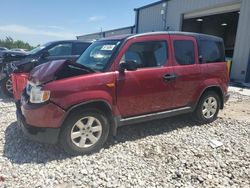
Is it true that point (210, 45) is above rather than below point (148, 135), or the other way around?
above

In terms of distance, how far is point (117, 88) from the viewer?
3924 mm

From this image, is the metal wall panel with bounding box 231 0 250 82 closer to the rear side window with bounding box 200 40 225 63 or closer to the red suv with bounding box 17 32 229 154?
the rear side window with bounding box 200 40 225 63

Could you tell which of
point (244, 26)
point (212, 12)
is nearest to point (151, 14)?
point (212, 12)

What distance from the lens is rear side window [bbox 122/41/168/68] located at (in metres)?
4.17

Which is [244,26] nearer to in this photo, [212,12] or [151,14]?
[212,12]

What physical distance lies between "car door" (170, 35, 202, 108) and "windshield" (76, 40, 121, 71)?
47.4 inches

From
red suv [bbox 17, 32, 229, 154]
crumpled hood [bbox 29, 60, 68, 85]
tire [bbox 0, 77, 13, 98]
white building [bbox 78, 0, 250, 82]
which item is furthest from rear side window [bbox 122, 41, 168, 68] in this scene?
white building [bbox 78, 0, 250, 82]

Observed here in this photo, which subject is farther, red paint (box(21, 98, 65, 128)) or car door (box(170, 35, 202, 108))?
car door (box(170, 35, 202, 108))

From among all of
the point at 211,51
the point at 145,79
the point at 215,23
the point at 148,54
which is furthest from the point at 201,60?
the point at 215,23

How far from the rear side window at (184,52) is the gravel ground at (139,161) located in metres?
1.38

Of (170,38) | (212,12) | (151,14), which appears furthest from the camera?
(151,14)

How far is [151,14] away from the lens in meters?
18.5

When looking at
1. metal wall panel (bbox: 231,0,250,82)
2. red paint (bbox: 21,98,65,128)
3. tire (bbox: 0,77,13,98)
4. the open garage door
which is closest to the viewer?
red paint (bbox: 21,98,65,128)

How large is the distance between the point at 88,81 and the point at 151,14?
16143 millimetres
